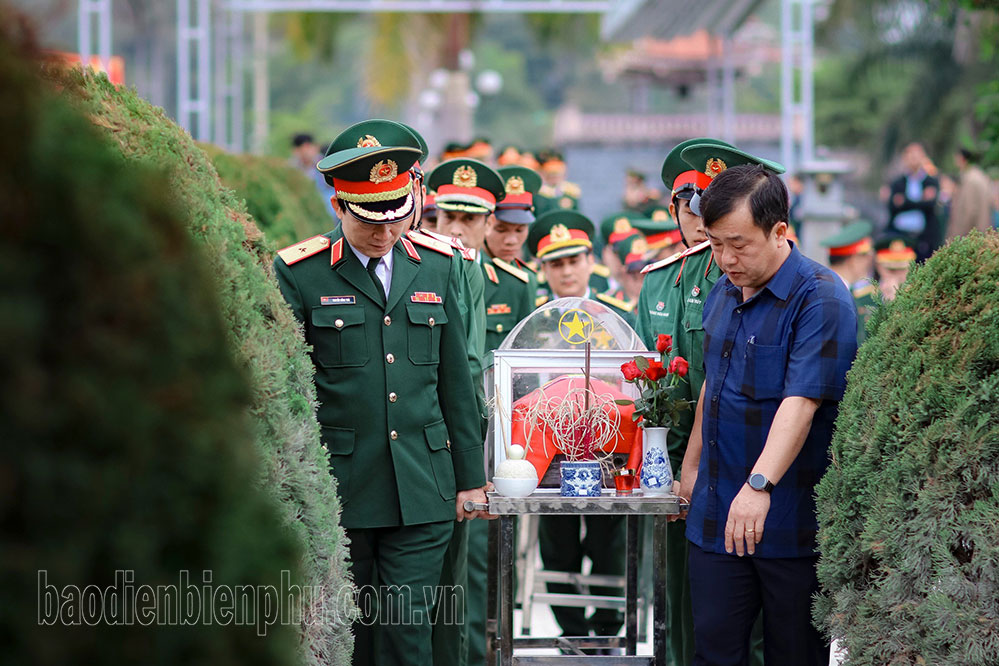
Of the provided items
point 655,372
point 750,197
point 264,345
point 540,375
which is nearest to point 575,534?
point 540,375

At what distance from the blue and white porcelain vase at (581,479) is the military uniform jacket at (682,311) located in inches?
19.2

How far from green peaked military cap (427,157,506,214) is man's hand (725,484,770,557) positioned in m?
2.89

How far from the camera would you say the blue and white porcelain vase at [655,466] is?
Result: 3939 millimetres

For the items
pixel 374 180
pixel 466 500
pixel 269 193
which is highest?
pixel 269 193

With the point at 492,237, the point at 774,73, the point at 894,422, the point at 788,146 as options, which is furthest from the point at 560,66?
the point at 894,422

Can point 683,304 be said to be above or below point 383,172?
below

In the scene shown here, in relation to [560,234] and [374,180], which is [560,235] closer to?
[560,234]

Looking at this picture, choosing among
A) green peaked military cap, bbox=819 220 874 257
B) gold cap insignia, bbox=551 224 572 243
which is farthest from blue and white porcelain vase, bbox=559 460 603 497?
green peaked military cap, bbox=819 220 874 257

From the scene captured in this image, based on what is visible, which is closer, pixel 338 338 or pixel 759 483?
pixel 759 483

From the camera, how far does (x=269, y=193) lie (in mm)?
7770

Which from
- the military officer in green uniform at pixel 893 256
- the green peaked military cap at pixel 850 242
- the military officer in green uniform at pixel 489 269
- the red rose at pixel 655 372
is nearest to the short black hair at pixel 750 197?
the red rose at pixel 655 372

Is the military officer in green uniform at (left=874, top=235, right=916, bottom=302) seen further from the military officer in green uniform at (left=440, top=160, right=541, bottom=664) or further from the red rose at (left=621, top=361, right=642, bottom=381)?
the red rose at (left=621, top=361, right=642, bottom=381)

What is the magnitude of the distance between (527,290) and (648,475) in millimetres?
2427

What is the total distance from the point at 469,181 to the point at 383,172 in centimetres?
254
